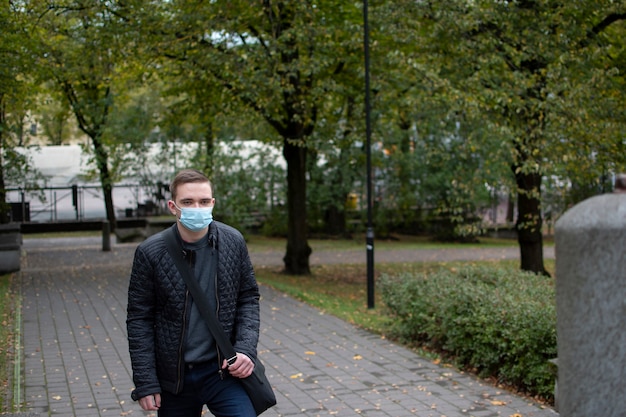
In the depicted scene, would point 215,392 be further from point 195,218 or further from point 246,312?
point 195,218

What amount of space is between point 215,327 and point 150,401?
48cm

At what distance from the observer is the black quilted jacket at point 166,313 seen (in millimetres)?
4285

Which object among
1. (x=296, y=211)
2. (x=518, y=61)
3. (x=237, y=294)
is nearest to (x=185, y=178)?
(x=237, y=294)

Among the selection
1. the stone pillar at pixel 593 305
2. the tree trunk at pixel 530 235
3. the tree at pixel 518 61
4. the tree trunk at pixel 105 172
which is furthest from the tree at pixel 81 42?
the stone pillar at pixel 593 305

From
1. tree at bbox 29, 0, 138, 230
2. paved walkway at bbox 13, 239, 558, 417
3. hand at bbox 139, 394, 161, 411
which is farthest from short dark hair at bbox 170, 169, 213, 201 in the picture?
tree at bbox 29, 0, 138, 230

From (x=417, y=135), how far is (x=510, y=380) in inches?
926

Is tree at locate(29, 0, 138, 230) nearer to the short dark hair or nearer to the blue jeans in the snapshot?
the short dark hair

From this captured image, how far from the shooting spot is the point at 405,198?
3175 centimetres

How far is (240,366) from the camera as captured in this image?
4.28 m

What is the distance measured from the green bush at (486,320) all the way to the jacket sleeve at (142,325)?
410cm

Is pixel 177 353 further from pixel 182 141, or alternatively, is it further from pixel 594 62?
pixel 182 141

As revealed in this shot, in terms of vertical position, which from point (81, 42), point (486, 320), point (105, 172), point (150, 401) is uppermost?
point (81, 42)

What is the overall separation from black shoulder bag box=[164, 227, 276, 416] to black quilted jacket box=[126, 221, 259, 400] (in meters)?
0.03

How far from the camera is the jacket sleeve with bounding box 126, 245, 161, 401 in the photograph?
428 cm
